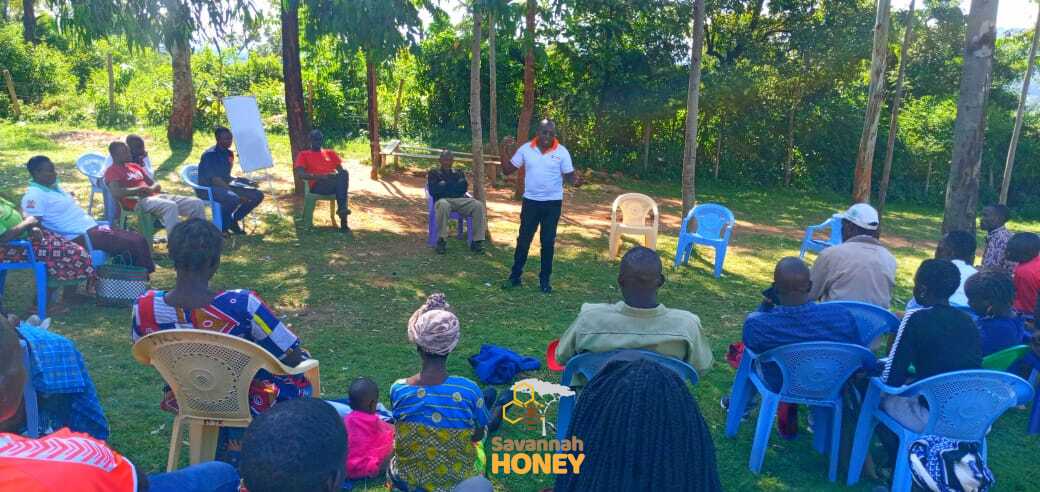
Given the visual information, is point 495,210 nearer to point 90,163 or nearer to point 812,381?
point 90,163

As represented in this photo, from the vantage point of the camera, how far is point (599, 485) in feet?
6.25

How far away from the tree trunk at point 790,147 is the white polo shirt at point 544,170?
41.1 feet

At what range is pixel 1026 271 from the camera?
5.38 meters

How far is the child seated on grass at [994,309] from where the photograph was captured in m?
4.40

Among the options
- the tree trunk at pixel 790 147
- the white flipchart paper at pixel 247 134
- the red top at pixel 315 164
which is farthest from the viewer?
the tree trunk at pixel 790 147

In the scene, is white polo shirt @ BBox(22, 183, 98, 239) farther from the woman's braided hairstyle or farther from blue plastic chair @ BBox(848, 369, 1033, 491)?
blue plastic chair @ BBox(848, 369, 1033, 491)

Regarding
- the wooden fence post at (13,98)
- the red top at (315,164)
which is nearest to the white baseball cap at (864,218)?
the red top at (315,164)

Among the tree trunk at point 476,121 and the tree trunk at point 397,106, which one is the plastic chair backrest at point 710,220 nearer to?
the tree trunk at point 476,121

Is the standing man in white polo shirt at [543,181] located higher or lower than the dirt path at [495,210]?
higher

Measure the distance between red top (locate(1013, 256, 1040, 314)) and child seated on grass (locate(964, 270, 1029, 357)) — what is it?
1008 millimetres

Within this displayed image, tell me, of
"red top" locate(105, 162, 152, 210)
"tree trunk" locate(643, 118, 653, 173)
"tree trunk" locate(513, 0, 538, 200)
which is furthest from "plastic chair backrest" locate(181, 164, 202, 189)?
"tree trunk" locate(643, 118, 653, 173)

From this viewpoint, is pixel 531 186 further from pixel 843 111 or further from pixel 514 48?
pixel 843 111

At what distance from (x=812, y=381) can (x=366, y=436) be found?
2362 millimetres

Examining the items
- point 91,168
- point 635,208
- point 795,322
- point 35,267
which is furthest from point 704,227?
point 91,168
